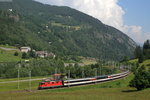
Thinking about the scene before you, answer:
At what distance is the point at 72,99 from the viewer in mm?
44656

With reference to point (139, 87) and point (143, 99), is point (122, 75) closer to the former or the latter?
point (139, 87)

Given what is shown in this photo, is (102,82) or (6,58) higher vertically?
(6,58)

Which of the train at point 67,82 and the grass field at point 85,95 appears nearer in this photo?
the grass field at point 85,95

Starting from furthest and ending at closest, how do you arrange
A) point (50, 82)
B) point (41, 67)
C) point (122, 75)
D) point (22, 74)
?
point (41, 67), point (22, 74), point (122, 75), point (50, 82)

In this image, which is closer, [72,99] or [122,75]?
[72,99]

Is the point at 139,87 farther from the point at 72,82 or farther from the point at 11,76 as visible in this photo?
the point at 11,76

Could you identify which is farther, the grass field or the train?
the train

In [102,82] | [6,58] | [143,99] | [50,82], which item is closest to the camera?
[143,99]

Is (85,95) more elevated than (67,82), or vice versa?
(85,95)

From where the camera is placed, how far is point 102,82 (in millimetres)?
112625

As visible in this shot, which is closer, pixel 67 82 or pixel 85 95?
pixel 85 95

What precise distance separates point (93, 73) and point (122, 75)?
16.3 meters

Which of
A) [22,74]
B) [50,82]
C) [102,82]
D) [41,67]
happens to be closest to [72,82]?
[50,82]

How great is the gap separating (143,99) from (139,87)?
953 inches
